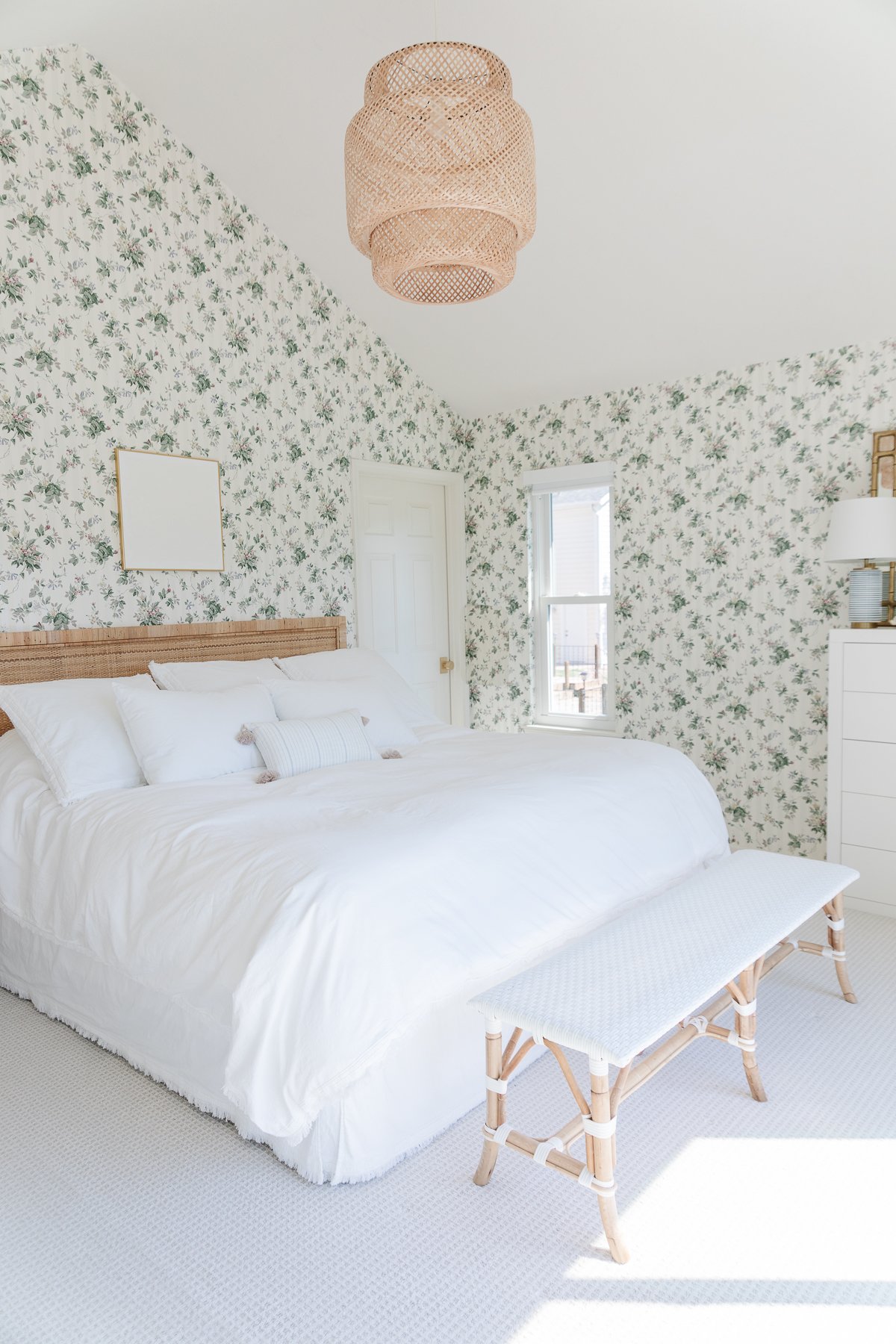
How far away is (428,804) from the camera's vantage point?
7.97 feet

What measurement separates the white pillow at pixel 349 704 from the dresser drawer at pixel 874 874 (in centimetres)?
177

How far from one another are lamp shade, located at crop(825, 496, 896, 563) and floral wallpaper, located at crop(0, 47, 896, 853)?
35cm

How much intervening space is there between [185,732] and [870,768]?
2.56 metres

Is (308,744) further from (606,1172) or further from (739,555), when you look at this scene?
(739,555)

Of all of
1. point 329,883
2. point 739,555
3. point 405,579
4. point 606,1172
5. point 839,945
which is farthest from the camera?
point 405,579

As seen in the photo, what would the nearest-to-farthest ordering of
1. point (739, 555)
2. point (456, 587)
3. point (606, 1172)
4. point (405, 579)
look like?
1. point (606, 1172)
2. point (739, 555)
3. point (405, 579)
4. point (456, 587)

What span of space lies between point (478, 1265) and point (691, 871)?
151 centimetres

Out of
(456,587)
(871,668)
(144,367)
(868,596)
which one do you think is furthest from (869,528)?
(144,367)

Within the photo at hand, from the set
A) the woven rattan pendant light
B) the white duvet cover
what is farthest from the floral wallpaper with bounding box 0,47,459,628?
the woven rattan pendant light

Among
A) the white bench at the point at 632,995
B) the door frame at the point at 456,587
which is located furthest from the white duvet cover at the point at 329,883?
the door frame at the point at 456,587

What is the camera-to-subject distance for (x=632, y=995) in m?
1.76

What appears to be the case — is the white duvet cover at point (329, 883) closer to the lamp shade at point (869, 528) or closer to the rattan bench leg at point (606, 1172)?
the rattan bench leg at point (606, 1172)

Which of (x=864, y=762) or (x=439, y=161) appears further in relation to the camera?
(x=864, y=762)

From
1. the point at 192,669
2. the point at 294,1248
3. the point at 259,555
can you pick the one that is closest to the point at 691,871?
the point at 294,1248
